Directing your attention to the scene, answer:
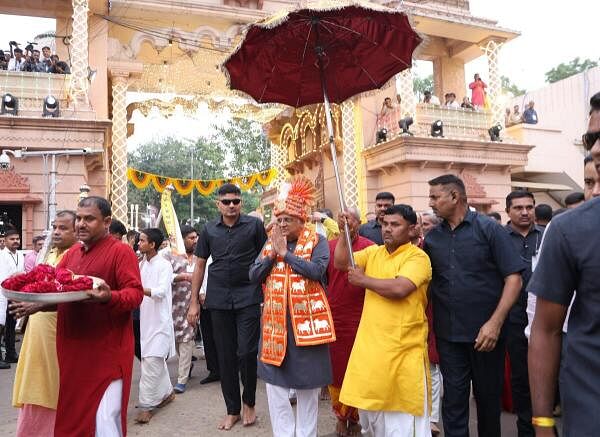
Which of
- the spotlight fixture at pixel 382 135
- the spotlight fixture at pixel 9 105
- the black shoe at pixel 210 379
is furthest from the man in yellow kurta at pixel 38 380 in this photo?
the spotlight fixture at pixel 382 135

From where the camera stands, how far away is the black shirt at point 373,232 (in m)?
5.17

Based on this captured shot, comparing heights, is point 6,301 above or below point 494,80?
below

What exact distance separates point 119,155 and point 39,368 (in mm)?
10179

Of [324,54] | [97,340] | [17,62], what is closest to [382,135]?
[17,62]

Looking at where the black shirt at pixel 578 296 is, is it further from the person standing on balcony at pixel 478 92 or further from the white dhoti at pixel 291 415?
the person standing on balcony at pixel 478 92

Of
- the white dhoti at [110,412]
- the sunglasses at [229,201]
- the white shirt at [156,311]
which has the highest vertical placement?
the sunglasses at [229,201]

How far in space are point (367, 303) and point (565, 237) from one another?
2078mm

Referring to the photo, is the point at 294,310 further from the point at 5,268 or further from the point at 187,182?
the point at 187,182

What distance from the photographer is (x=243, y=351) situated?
4.46 meters

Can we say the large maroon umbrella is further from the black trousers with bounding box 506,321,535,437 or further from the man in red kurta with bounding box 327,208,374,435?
the black trousers with bounding box 506,321,535,437

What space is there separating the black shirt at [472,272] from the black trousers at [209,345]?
11.1ft

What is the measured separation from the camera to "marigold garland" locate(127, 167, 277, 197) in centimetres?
1638

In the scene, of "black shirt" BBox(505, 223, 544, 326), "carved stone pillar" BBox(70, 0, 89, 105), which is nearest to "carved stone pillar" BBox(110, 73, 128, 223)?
"carved stone pillar" BBox(70, 0, 89, 105)

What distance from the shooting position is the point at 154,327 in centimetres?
494
